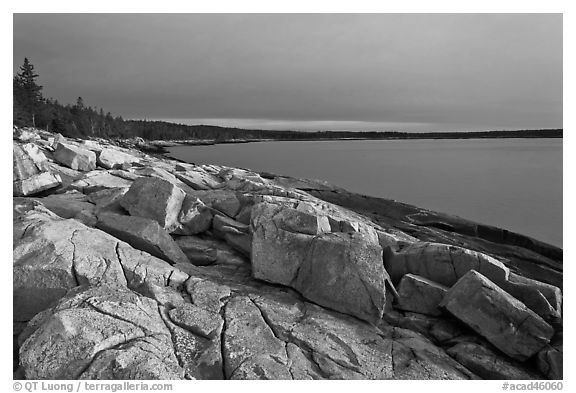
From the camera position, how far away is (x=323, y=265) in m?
8.71

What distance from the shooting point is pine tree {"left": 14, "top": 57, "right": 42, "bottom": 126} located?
65250 mm

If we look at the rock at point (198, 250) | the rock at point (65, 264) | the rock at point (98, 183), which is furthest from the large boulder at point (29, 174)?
the rock at point (198, 250)

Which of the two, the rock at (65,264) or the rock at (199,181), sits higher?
the rock at (199,181)

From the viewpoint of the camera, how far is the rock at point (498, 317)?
25.5 feet

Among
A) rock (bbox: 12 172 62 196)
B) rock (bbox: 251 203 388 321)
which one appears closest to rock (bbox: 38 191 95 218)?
rock (bbox: 12 172 62 196)

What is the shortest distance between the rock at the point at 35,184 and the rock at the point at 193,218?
807cm

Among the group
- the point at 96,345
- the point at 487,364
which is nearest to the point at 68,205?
the point at 96,345

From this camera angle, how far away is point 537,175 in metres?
40.0

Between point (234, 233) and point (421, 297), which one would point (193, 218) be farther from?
point (421, 297)

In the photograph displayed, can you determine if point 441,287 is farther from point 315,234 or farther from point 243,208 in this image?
point 243,208

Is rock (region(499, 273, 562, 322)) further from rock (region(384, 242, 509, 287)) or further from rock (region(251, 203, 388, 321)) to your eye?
rock (region(251, 203, 388, 321))

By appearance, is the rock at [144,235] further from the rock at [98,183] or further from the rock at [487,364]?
the rock at [487,364]

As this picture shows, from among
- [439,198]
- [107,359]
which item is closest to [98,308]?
[107,359]
